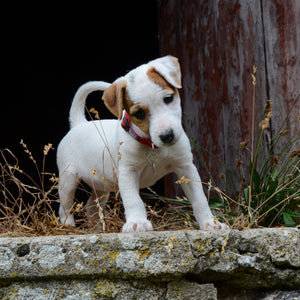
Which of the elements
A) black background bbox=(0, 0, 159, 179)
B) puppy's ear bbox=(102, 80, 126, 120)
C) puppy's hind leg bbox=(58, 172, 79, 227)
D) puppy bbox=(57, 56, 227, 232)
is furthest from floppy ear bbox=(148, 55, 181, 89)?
black background bbox=(0, 0, 159, 179)

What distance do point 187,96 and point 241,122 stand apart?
73cm

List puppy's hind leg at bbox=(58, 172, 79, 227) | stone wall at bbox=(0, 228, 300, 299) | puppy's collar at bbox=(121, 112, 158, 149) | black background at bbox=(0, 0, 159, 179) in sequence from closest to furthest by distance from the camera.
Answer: stone wall at bbox=(0, 228, 300, 299) < puppy's collar at bbox=(121, 112, 158, 149) < puppy's hind leg at bbox=(58, 172, 79, 227) < black background at bbox=(0, 0, 159, 179)

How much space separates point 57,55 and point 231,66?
4.37 meters

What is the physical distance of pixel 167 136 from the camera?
2.21 meters

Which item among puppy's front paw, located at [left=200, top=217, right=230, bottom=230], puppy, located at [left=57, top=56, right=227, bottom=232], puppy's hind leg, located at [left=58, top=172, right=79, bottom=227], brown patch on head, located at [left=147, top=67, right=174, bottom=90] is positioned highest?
brown patch on head, located at [left=147, top=67, right=174, bottom=90]

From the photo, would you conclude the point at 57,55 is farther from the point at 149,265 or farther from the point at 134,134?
the point at 149,265

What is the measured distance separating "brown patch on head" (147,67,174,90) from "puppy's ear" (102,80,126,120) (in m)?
0.14

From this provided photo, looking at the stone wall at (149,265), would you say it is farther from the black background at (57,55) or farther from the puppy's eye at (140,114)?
the black background at (57,55)

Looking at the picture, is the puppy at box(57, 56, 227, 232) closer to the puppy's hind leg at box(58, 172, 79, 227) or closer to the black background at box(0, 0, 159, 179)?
the puppy's hind leg at box(58, 172, 79, 227)

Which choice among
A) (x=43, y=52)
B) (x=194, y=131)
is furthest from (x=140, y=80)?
(x=43, y=52)

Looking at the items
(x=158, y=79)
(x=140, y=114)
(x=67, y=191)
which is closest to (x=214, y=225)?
(x=140, y=114)

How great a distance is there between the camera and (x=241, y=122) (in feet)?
11.6

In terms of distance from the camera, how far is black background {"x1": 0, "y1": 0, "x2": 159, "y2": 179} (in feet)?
22.5

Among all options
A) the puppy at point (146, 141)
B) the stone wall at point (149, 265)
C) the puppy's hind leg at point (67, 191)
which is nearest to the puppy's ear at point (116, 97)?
the puppy at point (146, 141)
